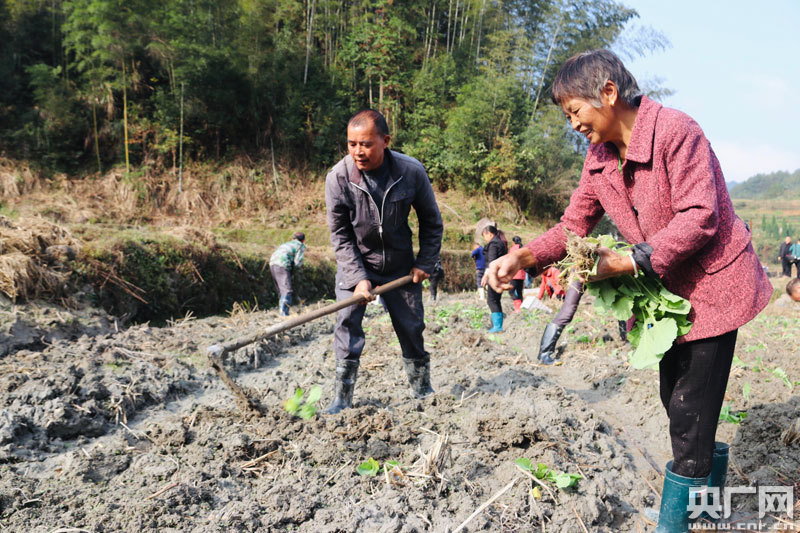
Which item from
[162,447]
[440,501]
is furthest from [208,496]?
[440,501]

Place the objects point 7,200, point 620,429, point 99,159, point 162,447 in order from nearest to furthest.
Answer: point 162,447
point 620,429
point 7,200
point 99,159

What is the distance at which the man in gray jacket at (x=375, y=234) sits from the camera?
340cm

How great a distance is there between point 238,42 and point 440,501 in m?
21.3

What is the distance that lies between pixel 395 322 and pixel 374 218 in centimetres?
81

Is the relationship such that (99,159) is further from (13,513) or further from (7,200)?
(13,513)

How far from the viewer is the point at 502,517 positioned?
2406 mm

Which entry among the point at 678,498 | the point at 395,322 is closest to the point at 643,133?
the point at 678,498

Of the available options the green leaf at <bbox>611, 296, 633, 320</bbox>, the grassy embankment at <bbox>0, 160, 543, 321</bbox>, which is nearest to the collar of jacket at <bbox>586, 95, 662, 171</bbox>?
the green leaf at <bbox>611, 296, 633, 320</bbox>

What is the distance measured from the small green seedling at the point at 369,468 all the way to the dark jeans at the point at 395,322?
95 centimetres

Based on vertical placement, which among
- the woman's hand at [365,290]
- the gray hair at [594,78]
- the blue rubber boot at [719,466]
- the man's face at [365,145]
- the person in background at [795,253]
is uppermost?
the gray hair at [594,78]

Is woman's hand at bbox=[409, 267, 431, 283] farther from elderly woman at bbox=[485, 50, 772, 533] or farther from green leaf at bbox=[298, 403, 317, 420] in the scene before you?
elderly woman at bbox=[485, 50, 772, 533]

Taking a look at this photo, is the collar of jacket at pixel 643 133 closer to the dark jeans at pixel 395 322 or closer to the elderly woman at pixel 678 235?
the elderly woman at pixel 678 235

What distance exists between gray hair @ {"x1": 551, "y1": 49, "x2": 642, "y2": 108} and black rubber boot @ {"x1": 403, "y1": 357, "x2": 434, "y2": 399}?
7.62 ft

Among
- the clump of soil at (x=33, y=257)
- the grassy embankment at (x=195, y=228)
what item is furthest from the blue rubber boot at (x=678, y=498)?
the grassy embankment at (x=195, y=228)
